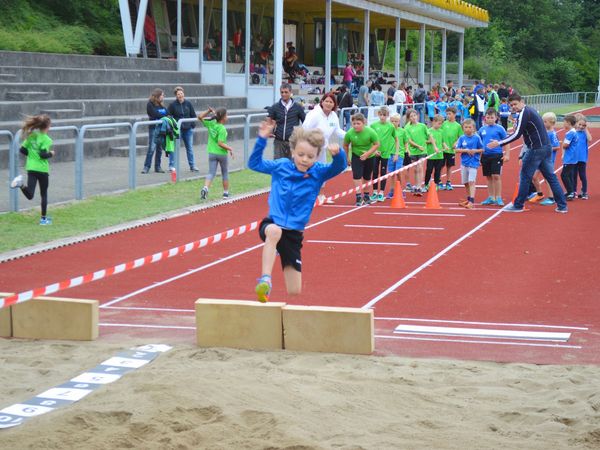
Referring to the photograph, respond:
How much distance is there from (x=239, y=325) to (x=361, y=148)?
1044 cm

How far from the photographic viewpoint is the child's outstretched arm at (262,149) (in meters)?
9.68

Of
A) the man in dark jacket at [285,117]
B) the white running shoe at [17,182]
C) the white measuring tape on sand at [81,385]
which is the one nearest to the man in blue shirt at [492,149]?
the man in dark jacket at [285,117]

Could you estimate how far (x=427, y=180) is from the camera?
2320 centimetres

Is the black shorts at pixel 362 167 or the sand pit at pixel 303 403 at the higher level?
the black shorts at pixel 362 167

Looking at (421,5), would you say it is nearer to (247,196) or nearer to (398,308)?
(247,196)

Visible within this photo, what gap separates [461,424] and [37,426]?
276 centimetres

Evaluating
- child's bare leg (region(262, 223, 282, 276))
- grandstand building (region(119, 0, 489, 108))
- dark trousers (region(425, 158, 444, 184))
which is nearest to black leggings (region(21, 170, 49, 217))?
child's bare leg (region(262, 223, 282, 276))

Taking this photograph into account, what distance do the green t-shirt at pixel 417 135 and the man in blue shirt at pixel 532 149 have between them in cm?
287

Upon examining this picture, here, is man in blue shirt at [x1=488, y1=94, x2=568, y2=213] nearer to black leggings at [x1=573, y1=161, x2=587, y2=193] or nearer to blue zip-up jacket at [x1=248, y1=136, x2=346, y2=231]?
black leggings at [x1=573, y1=161, x2=587, y2=193]

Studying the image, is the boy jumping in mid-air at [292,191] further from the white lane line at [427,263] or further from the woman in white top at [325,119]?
the woman in white top at [325,119]

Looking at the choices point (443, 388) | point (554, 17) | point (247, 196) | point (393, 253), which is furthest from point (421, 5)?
point (554, 17)

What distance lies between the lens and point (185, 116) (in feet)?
81.3

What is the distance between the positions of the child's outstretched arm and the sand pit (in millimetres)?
1732

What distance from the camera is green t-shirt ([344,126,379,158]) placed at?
64.0 feet
